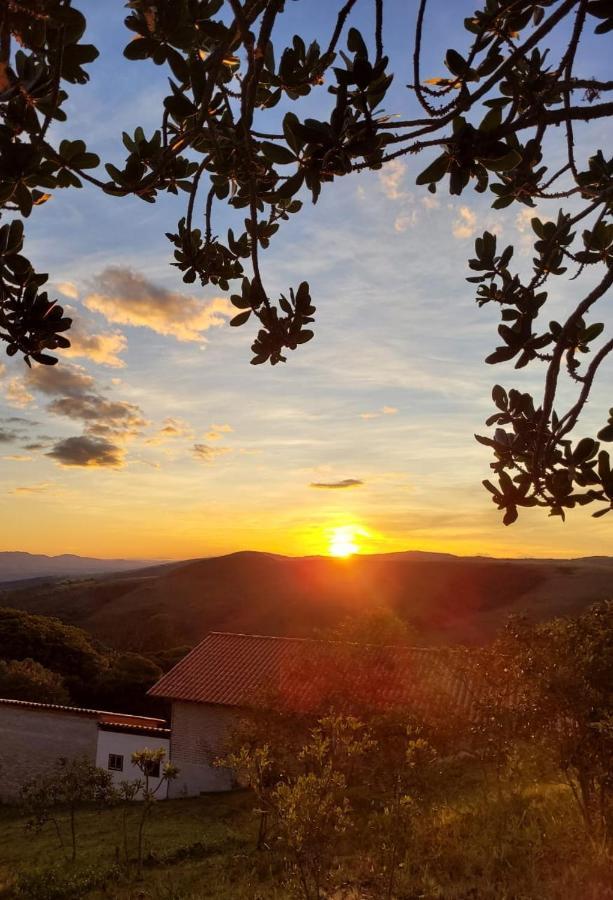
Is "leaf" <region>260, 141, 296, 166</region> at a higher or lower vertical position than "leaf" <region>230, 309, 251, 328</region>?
higher

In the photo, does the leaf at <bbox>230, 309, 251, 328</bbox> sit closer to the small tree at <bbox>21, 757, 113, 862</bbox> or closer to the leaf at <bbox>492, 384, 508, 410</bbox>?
the leaf at <bbox>492, 384, 508, 410</bbox>

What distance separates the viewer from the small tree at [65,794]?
21406 millimetres

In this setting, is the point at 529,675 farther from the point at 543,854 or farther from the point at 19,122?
the point at 19,122

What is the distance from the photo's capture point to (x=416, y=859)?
12.7 metres

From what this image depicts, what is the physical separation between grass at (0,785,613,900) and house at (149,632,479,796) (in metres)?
5.34

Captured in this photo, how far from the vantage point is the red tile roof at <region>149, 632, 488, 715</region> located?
81.6 feet

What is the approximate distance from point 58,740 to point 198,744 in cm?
606

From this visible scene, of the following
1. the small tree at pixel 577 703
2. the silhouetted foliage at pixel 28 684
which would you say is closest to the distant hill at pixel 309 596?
the silhouetted foliage at pixel 28 684

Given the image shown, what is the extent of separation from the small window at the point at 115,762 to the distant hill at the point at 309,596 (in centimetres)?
2829

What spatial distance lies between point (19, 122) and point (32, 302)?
2.45ft

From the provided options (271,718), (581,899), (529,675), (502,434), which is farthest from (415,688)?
(502,434)

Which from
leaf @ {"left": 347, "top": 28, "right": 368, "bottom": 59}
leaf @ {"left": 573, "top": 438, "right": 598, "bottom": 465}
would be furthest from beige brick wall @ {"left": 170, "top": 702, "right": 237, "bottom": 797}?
leaf @ {"left": 347, "top": 28, "right": 368, "bottom": 59}

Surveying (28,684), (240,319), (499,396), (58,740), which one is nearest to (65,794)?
(58,740)

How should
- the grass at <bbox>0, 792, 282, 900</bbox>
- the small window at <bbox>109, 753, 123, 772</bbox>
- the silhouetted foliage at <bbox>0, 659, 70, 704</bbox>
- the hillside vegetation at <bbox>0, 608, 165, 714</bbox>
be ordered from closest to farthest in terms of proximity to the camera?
the grass at <bbox>0, 792, 282, 900</bbox> < the small window at <bbox>109, 753, 123, 772</bbox> < the silhouetted foliage at <bbox>0, 659, 70, 704</bbox> < the hillside vegetation at <bbox>0, 608, 165, 714</bbox>
